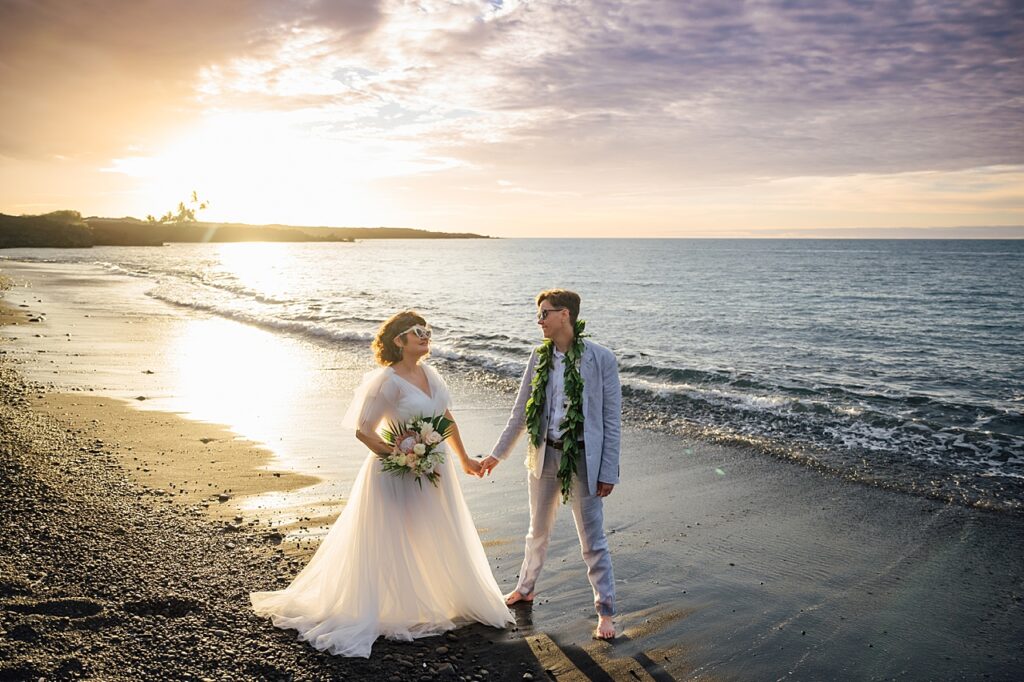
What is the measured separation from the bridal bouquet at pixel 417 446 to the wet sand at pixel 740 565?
1309mm

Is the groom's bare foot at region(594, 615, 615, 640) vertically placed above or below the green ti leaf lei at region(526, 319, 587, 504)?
below

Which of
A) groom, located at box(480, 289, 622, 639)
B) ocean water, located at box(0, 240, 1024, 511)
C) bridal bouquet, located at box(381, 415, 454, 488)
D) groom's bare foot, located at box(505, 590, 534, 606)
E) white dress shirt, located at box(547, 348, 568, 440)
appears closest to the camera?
bridal bouquet, located at box(381, 415, 454, 488)

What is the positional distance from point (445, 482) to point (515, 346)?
52.1 ft

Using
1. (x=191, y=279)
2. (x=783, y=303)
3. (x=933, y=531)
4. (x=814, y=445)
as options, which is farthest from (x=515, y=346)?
(x=191, y=279)

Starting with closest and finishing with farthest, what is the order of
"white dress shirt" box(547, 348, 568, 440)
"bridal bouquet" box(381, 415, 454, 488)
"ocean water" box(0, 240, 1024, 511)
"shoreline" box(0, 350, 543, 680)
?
"shoreline" box(0, 350, 543, 680) → "bridal bouquet" box(381, 415, 454, 488) → "white dress shirt" box(547, 348, 568, 440) → "ocean water" box(0, 240, 1024, 511)

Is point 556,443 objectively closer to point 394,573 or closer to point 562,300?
point 562,300

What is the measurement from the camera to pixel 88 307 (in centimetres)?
2478

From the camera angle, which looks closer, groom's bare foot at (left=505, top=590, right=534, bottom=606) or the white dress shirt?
the white dress shirt

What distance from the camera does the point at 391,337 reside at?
4.89 metres

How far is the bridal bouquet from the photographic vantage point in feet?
15.3

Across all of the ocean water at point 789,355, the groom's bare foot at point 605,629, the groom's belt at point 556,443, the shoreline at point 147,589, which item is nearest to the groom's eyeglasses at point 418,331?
the groom's belt at point 556,443

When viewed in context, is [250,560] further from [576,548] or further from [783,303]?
[783,303]

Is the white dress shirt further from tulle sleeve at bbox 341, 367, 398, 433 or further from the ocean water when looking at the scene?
the ocean water

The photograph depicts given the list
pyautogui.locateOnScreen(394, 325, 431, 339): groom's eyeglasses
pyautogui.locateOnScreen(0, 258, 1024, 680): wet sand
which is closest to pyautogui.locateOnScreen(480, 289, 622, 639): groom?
pyautogui.locateOnScreen(0, 258, 1024, 680): wet sand
